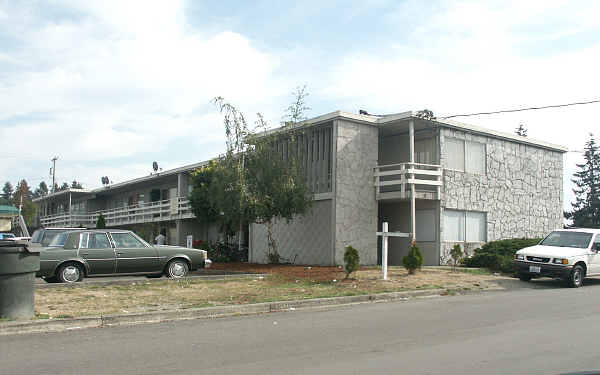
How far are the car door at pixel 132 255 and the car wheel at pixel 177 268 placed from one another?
0.34 m

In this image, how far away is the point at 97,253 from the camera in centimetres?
1520

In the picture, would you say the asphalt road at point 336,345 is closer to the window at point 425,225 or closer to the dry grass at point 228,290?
the dry grass at point 228,290

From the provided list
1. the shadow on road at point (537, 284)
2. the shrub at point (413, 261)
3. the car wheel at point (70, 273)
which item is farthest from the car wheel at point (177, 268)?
the shadow on road at point (537, 284)

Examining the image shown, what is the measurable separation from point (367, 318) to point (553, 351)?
3.68m

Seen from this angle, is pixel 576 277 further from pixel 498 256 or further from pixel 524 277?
pixel 498 256

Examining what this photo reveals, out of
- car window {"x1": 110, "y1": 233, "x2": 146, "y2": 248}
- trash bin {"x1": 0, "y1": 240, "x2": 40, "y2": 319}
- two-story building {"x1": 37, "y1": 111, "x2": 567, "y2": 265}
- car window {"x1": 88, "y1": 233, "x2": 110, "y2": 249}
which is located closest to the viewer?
trash bin {"x1": 0, "y1": 240, "x2": 40, "y2": 319}

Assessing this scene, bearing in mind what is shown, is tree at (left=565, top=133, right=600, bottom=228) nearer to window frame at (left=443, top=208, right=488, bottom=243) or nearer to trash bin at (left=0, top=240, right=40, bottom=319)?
window frame at (left=443, top=208, right=488, bottom=243)

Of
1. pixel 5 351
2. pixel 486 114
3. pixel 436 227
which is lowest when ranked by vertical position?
pixel 5 351

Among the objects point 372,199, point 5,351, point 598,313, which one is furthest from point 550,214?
point 5,351

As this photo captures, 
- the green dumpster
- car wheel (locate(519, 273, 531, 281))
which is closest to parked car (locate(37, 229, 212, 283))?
the green dumpster

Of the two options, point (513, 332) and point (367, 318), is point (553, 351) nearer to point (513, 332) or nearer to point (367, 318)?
point (513, 332)

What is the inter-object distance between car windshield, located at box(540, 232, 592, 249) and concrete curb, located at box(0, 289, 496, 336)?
5801mm

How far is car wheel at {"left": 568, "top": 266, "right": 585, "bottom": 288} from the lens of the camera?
1644cm

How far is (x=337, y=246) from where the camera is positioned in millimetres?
21484
